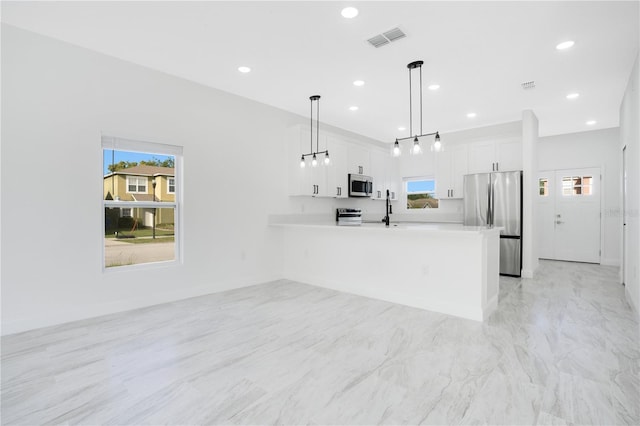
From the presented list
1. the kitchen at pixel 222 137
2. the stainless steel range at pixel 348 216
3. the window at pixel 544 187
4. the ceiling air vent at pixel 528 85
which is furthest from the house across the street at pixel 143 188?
the window at pixel 544 187

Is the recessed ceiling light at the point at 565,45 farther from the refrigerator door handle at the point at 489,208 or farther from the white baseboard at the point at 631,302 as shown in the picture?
the refrigerator door handle at the point at 489,208

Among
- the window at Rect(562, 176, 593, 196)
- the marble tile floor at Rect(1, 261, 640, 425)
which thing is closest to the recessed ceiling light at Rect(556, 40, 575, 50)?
the marble tile floor at Rect(1, 261, 640, 425)

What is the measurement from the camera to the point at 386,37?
9.96 ft

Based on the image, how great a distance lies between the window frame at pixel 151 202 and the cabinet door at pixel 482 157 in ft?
16.9

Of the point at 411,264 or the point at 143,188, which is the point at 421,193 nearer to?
the point at 411,264

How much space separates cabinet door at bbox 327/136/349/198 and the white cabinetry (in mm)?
2065

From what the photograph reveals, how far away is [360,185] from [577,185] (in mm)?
4672

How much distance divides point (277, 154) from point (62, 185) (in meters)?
2.82

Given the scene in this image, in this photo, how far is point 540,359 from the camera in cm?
247

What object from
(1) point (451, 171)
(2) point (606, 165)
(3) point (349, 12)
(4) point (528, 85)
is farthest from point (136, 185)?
(2) point (606, 165)

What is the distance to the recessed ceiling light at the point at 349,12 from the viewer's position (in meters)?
2.62

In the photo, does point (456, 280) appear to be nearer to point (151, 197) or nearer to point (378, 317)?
point (378, 317)

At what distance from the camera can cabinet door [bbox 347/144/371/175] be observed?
6.27 m

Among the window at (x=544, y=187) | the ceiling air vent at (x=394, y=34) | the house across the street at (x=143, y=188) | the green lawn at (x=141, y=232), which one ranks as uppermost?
the ceiling air vent at (x=394, y=34)
